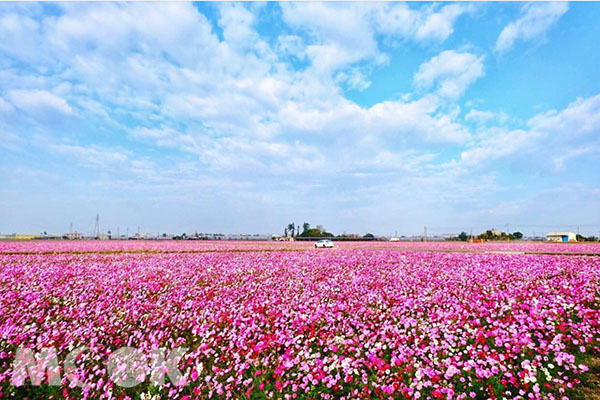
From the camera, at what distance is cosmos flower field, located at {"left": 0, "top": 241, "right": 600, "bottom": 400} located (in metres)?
4.38

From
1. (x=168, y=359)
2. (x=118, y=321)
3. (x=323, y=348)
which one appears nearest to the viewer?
(x=168, y=359)

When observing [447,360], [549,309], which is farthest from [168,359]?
[549,309]

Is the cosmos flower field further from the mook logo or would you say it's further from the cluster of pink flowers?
the cluster of pink flowers

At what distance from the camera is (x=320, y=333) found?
6.27 metres

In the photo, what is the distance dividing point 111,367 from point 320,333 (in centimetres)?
381

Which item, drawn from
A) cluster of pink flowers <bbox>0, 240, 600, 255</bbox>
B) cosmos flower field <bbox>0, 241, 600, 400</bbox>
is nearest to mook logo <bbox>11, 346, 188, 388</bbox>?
cosmos flower field <bbox>0, 241, 600, 400</bbox>

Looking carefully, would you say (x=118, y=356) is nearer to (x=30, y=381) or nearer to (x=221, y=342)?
(x=30, y=381)

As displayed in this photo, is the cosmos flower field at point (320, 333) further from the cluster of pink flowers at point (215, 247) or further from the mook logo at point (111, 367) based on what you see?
the cluster of pink flowers at point (215, 247)

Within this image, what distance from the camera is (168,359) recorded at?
204 inches

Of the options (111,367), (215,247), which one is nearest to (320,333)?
(111,367)

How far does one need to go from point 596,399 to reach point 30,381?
26.7ft

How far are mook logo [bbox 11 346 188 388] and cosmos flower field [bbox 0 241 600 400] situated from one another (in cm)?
8

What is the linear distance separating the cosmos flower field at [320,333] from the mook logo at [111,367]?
0.08m

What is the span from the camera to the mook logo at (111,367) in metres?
4.51
